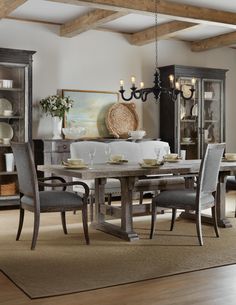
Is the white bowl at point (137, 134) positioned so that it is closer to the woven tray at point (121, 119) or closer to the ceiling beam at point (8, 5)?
the woven tray at point (121, 119)

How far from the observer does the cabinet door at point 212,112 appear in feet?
26.4

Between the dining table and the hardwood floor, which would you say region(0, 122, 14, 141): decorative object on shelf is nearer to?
the dining table

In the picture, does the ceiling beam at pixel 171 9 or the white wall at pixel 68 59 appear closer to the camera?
the ceiling beam at pixel 171 9

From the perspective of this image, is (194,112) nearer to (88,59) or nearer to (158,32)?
(158,32)

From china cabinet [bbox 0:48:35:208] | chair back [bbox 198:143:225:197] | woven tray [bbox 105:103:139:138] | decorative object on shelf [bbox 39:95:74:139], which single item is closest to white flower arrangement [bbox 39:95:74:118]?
decorative object on shelf [bbox 39:95:74:139]

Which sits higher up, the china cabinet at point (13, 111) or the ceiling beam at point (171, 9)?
the ceiling beam at point (171, 9)

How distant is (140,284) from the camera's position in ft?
10.7

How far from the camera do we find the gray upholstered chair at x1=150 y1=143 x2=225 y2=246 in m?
4.45

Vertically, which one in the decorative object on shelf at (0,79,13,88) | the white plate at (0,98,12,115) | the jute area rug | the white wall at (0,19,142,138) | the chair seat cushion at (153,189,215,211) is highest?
the white wall at (0,19,142,138)

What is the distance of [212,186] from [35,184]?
167cm

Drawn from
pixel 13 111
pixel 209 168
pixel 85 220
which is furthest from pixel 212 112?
pixel 85 220

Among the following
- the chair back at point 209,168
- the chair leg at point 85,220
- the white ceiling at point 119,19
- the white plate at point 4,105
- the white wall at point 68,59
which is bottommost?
the chair leg at point 85,220

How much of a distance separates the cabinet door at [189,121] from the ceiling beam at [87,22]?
192 centimetres

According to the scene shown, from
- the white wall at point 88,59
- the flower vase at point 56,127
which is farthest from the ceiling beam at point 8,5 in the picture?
the flower vase at point 56,127
